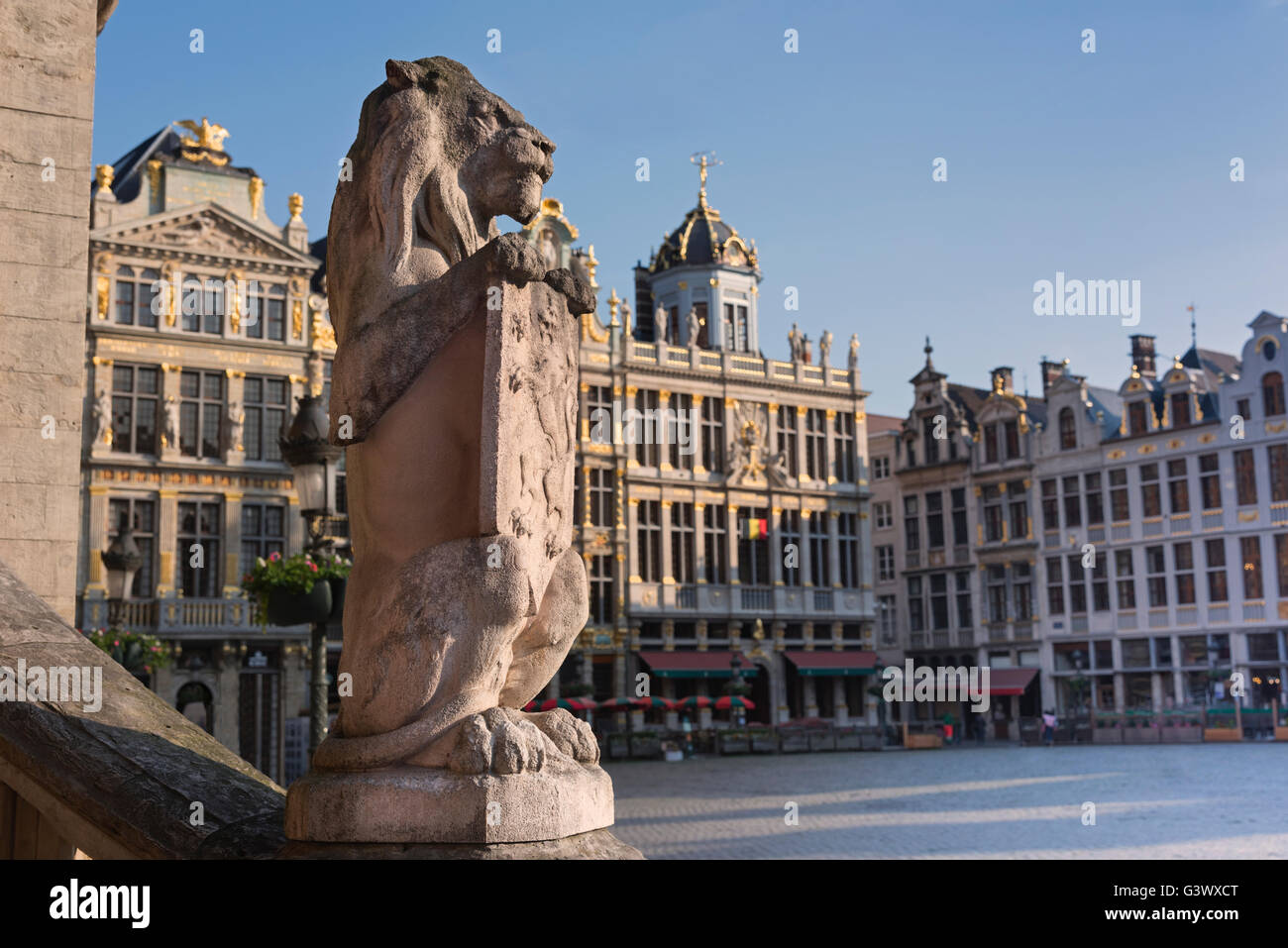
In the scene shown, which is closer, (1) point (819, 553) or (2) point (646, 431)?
(2) point (646, 431)

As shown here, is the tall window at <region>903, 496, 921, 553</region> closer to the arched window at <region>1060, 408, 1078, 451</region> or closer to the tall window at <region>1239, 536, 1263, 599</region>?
the arched window at <region>1060, 408, 1078, 451</region>

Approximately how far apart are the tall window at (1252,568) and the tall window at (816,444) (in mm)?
13539

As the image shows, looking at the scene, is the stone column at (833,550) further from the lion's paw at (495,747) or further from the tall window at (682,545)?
the lion's paw at (495,747)

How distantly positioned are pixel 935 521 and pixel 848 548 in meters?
7.36

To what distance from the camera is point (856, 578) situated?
46062 mm

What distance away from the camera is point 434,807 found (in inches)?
115

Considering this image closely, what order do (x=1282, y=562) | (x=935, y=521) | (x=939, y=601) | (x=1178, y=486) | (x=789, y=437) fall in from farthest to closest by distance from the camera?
(x=935, y=521)
(x=939, y=601)
(x=789, y=437)
(x=1178, y=486)
(x=1282, y=562)

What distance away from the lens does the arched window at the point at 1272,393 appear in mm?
42906

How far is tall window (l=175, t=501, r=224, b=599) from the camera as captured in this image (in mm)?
32125

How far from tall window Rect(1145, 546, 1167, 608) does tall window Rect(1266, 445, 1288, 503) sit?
4347 millimetres

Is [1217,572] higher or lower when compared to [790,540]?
lower

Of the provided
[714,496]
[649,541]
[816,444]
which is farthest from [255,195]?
[816,444]

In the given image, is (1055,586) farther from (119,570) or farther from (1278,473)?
(119,570)
